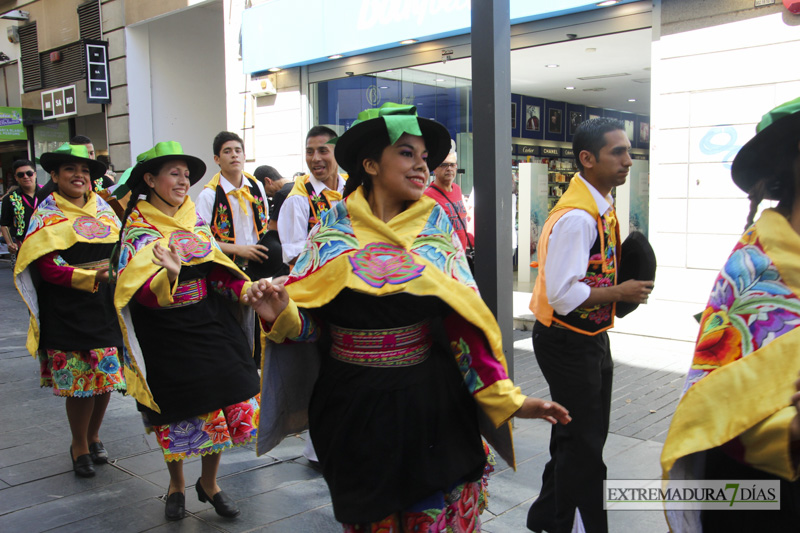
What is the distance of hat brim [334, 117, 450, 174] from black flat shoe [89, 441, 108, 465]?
3324 millimetres

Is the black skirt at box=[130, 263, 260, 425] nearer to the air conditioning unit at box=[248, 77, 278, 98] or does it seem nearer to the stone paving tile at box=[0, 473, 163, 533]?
the stone paving tile at box=[0, 473, 163, 533]

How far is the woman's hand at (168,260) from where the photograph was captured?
3.64m

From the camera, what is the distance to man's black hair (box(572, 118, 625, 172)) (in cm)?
346

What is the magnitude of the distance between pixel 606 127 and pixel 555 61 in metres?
8.23

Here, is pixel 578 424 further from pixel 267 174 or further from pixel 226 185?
pixel 267 174

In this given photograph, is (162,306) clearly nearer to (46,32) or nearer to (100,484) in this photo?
(100,484)

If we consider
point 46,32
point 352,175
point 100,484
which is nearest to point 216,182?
point 100,484

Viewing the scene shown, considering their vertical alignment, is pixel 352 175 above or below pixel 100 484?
above

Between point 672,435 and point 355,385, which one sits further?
point 355,385

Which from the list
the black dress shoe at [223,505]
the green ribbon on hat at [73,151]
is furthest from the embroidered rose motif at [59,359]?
the black dress shoe at [223,505]

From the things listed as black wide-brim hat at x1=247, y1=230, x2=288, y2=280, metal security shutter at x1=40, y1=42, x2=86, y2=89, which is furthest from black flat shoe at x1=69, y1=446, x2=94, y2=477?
metal security shutter at x1=40, y1=42, x2=86, y2=89

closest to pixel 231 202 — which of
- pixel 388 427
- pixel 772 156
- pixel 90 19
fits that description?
pixel 388 427

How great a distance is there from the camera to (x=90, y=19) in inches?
652

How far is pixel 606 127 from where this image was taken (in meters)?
3.46
